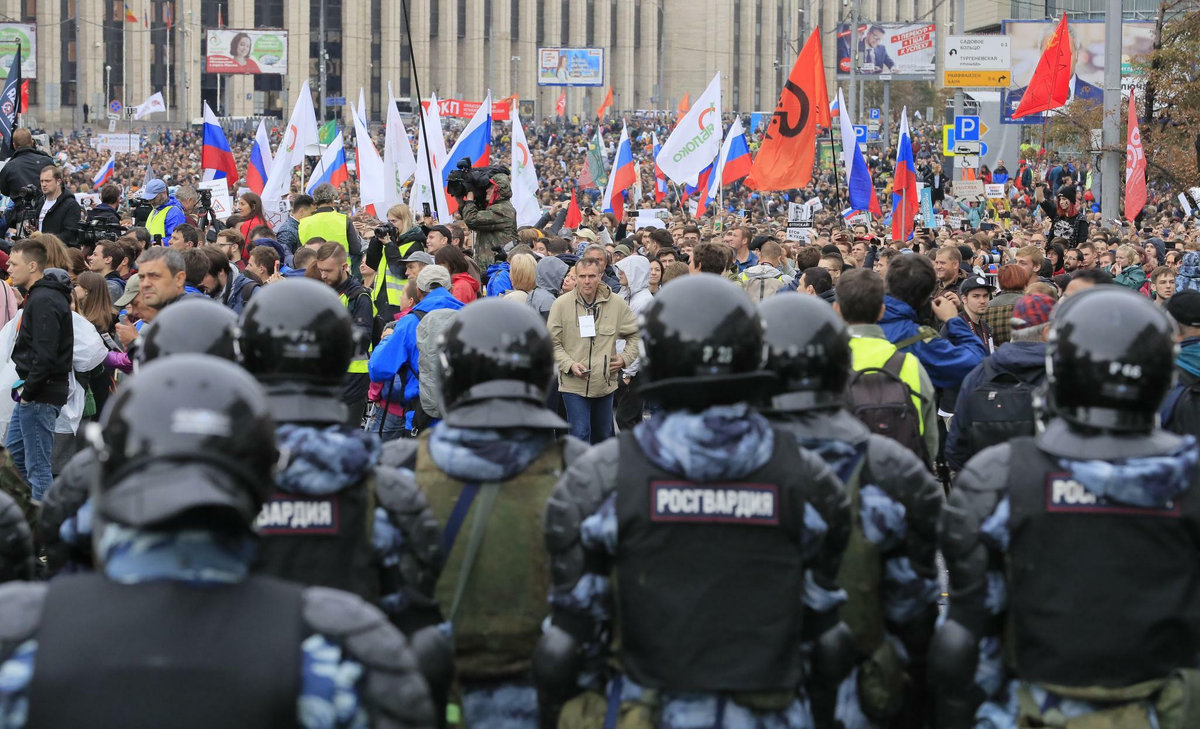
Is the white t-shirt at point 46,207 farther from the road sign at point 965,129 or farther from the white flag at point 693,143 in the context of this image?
the road sign at point 965,129

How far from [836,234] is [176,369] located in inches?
535

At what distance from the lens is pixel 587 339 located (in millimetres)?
9820

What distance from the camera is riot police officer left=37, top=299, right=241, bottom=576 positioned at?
3654 mm

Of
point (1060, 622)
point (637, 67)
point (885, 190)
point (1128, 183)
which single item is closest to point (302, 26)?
point (637, 67)

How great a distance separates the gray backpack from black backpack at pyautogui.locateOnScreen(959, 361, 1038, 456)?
9.74 feet

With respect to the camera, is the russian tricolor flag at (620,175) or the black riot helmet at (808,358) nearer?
the black riot helmet at (808,358)

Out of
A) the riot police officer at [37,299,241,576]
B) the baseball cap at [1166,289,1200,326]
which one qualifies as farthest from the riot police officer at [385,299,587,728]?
the baseball cap at [1166,289,1200,326]

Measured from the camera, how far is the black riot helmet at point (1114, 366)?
323 centimetres

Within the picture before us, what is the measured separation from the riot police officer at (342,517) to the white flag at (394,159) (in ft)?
46.6

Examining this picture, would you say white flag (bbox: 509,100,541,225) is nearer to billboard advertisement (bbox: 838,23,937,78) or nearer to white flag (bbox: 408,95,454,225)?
white flag (bbox: 408,95,454,225)

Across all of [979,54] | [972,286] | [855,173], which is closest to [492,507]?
[972,286]

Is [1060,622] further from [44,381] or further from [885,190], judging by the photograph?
[885,190]

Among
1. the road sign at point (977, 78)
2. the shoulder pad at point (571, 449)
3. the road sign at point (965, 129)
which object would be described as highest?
the road sign at point (977, 78)

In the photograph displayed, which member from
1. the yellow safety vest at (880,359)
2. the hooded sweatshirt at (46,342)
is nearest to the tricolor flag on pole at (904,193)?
the hooded sweatshirt at (46,342)
